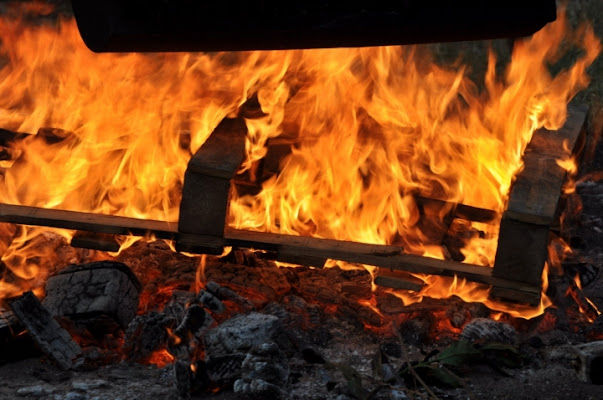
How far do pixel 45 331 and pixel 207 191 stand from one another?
0.90 metres

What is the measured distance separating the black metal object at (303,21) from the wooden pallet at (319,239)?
0.56m

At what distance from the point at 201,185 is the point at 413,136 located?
129cm

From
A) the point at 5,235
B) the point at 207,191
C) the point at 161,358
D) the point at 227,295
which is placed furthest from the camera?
the point at 5,235

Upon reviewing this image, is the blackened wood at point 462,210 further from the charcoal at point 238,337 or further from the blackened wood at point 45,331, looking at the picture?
the blackened wood at point 45,331

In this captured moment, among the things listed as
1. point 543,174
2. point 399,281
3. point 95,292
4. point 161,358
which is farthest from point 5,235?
point 543,174

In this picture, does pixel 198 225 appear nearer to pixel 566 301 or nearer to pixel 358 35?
pixel 358 35

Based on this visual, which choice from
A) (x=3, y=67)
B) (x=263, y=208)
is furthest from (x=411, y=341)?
(x=3, y=67)

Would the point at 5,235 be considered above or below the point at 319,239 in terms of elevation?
below

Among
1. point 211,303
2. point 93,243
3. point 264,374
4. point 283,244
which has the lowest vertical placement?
point 264,374

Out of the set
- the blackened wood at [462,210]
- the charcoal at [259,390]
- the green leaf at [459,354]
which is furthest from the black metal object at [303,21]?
the charcoal at [259,390]

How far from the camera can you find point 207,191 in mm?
3703

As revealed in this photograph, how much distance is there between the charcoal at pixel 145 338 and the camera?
3.53 m

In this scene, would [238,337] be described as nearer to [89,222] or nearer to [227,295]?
[227,295]

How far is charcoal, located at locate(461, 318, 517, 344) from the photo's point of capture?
11.8 feet
